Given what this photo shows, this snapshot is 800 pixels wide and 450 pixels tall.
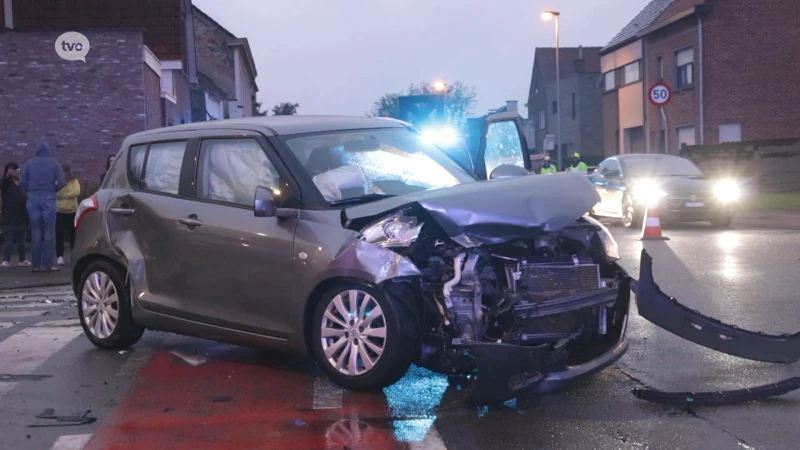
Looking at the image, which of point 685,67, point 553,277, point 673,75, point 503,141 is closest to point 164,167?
point 553,277

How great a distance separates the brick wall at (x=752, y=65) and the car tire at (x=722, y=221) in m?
17.8

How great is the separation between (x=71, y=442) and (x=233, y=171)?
7.90 feet

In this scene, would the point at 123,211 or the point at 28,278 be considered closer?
the point at 123,211

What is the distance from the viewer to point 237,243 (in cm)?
692

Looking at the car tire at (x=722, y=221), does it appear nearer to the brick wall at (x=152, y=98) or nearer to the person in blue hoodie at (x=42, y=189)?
the person in blue hoodie at (x=42, y=189)

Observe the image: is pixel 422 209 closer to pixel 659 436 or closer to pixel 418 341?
pixel 418 341

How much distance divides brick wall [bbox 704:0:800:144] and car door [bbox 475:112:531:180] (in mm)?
26034

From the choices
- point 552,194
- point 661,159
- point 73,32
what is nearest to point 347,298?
point 552,194

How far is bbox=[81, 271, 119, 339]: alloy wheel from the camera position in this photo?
26.5 feet

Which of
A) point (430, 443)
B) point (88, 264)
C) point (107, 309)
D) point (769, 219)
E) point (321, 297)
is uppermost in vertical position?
point (88, 264)

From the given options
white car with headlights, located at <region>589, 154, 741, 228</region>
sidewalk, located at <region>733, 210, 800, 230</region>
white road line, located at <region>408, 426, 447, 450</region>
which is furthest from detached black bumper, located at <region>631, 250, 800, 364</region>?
sidewalk, located at <region>733, 210, 800, 230</region>

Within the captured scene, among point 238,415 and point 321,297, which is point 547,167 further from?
point 238,415

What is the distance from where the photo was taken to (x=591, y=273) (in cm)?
635

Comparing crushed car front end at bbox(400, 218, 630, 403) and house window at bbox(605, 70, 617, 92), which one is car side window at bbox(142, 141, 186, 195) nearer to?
crushed car front end at bbox(400, 218, 630, 403)
